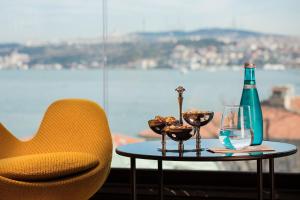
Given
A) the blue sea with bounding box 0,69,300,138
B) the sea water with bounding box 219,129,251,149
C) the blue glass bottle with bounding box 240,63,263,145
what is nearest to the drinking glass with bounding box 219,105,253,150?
the sea water with bounding box 219,129,251,149

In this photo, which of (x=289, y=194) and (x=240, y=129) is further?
(x=289, y=194)

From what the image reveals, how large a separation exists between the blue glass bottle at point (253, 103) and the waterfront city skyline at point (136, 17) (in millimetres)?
1508

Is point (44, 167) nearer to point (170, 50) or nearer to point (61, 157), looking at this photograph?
point (61, 157)

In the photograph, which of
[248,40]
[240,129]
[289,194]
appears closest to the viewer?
[240,129]

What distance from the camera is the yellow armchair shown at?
313cm

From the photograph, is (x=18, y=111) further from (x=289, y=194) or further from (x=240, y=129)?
(x=240, y=129)

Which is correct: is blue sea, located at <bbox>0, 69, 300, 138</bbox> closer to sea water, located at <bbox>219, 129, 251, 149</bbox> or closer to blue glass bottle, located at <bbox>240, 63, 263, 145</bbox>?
blue glass bottle, located at <bbox>240, 63, 263, 145</bbox>

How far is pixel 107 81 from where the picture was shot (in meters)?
4.88

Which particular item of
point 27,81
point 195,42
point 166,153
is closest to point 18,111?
point 27,81

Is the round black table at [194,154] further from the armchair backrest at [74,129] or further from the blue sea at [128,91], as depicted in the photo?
the blue sea at [128,91]

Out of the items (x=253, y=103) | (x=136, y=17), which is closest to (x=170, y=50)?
(x=136, y=17)

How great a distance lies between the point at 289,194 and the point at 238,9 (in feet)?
4.10

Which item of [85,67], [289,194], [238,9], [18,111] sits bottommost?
[289,194]

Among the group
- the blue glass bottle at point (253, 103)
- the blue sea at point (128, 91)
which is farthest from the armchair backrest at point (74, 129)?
the blue sea at point (128, 91)
